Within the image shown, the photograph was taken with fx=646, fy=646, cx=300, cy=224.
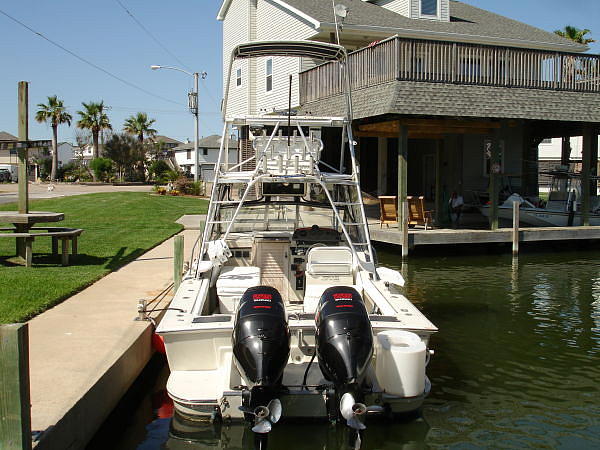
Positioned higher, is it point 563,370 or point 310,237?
point 310,237

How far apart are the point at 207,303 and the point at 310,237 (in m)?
1.98

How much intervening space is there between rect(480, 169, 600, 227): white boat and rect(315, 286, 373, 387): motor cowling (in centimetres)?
1392

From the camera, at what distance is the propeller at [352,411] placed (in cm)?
470

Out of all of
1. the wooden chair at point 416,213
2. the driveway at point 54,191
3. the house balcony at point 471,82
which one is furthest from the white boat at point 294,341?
the driveway at point 54,191

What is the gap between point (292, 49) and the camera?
929 centimetres

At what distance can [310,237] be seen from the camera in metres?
8.84

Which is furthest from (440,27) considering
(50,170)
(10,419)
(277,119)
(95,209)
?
(50,170)

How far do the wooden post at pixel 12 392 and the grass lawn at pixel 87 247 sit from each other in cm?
365

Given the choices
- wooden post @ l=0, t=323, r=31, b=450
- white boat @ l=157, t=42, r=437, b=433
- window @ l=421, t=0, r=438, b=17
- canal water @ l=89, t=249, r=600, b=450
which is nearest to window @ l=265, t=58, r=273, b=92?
window @ l=421, t=0, r=438, b=17

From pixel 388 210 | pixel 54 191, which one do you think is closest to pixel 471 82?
pixel 388 210

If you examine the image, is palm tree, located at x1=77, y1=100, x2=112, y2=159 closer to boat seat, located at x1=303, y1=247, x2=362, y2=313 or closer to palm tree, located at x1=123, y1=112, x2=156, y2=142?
palm tree, located at x1=123, y1=112, x2=156, y2=142

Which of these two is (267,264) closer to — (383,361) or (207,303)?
(207,303)

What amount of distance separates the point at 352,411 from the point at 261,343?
0.88 m

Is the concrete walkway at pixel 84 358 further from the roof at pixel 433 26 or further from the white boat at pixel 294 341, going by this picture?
the roof at pixel 433 26
